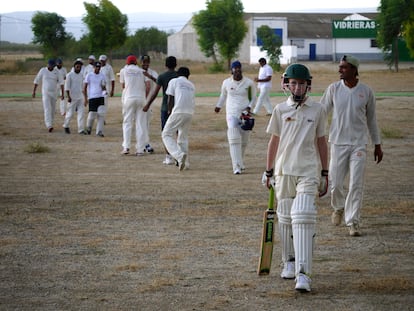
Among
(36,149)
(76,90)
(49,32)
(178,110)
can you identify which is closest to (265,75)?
(76,90)

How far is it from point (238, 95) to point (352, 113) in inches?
218

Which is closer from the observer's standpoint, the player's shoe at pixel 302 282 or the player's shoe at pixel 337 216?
the player's shoe at pixel 302 282

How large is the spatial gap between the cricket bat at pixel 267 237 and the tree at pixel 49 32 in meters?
84.1

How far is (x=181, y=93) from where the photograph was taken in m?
16.7

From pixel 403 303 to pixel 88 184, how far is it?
8.27m

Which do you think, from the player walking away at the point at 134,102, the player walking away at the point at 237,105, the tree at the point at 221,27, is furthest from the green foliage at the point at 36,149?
the tree at the point at 221,27

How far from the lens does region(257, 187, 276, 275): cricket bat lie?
8469 mm

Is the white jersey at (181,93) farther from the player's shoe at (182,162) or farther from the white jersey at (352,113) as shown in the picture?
the white jersey at (352,113)

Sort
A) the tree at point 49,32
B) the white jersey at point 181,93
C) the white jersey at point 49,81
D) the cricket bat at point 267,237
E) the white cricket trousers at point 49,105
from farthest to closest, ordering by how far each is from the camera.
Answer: the tree at point 49,32 < the white jersey at point 49,81 < the white cricket trousers at point 49,105 < the white jersey at point 181,93 < the cricket bat at point 267,237

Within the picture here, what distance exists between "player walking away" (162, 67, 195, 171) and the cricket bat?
26.6ft

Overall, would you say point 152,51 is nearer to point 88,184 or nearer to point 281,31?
point 281,31

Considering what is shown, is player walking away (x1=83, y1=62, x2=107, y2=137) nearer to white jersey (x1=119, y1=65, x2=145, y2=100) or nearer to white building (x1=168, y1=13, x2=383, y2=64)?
white jersey (x1=119, y1=65, x2=145, y2=100)

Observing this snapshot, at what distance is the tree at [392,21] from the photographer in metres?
75.2

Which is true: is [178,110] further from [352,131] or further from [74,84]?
[74,84]
